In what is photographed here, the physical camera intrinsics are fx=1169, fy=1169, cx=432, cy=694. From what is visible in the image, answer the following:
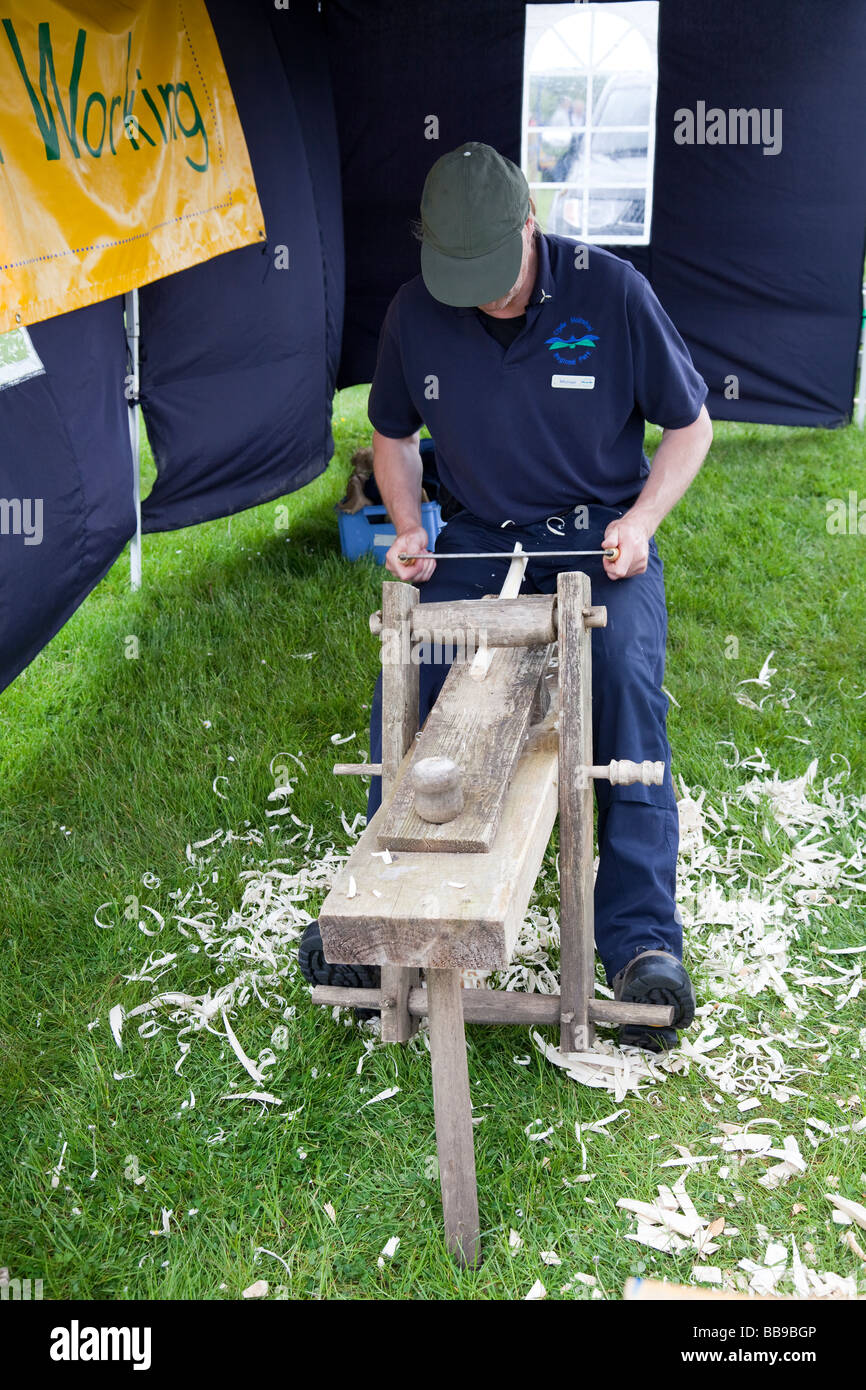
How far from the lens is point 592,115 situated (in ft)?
21.9

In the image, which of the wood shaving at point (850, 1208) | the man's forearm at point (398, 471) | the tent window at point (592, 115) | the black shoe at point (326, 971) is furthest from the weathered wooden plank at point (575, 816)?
the tent window at point (592, 115)

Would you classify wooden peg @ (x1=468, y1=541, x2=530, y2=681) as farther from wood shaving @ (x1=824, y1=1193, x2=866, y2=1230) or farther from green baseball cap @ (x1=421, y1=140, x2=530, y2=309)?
wood shaving @ (x1=824, y1=1193, x2=866, y2=1230)

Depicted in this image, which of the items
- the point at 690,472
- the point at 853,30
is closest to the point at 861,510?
the point at 853,30

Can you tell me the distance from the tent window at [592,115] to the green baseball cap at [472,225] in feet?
13.5

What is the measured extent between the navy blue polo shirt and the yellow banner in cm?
95

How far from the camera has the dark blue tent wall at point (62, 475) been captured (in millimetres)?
2969

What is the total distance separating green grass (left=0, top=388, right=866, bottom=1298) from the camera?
2.19m

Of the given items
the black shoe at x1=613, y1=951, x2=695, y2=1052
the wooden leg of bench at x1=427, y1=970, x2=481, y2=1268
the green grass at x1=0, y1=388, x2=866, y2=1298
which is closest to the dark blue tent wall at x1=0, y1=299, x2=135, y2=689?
the green grass at x1=0, y1=388, x2=866, y2=1298

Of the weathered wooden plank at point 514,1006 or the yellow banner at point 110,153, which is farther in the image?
the yellow banner at point 110,153

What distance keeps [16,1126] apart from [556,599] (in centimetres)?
161

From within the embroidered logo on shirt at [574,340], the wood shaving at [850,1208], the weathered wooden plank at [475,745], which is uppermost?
the embroidered logo on shirt at [574,340]

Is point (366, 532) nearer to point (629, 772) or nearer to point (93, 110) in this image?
point (93, 110)

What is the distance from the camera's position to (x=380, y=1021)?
105 inches

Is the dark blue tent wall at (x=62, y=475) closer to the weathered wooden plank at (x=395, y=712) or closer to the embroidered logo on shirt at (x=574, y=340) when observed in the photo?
the weathered wooden plank at (x=395, y=712)
